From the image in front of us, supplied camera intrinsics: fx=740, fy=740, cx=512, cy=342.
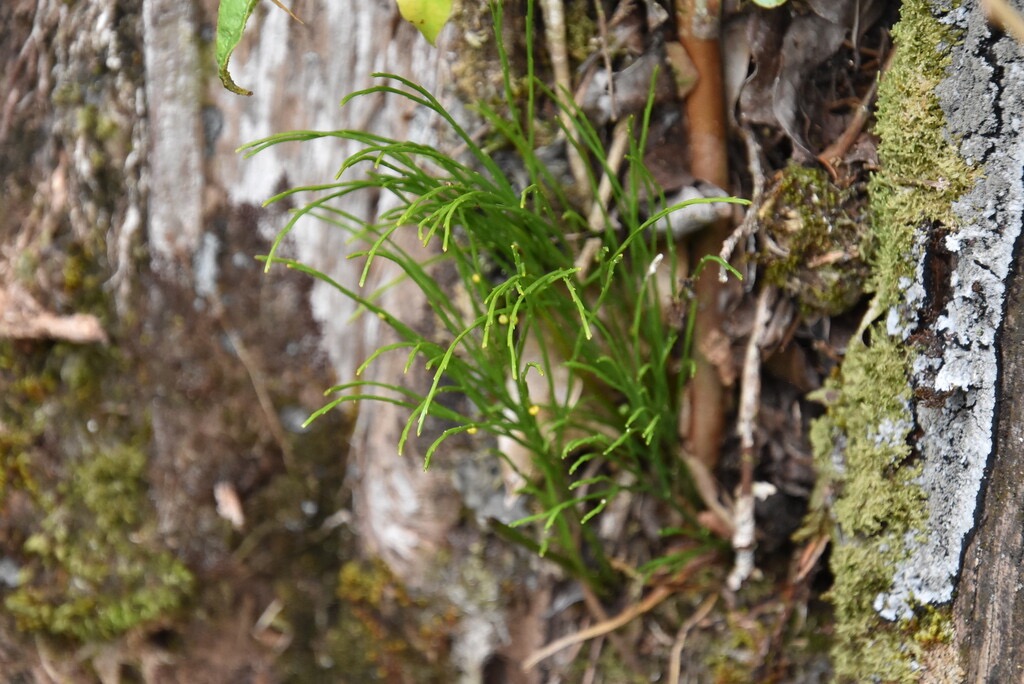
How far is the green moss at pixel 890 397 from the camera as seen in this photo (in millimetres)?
830

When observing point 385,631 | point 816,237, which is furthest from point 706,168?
point 385,631

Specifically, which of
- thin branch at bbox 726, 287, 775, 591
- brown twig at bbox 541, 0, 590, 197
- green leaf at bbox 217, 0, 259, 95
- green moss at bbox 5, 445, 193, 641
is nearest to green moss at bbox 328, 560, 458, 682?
green moss at bbox 5, 445, 193, 641

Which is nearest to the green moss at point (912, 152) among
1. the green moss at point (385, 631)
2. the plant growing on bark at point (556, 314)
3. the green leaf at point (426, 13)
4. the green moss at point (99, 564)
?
the plant growing on bark at point (556, 314)

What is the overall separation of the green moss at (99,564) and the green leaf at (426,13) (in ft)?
3.03

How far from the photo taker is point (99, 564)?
4.29 feet

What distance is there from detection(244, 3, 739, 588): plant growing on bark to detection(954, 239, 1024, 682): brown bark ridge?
0.34 meters

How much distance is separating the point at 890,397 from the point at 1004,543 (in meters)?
0.20

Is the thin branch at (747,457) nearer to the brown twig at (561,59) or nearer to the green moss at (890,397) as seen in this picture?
the green moss at (890,397)

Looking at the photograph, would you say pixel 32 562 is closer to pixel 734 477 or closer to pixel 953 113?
pixel 734 477

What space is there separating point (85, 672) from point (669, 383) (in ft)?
3.78

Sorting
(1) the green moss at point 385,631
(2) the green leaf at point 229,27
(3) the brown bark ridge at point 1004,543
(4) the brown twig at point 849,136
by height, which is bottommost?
(1) the green moss at point 385,631

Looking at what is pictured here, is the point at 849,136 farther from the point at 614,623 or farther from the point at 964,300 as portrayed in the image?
the point at 614,623

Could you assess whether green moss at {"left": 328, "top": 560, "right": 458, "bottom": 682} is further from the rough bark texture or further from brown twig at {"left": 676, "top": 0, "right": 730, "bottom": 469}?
brown twig at {"left": 676, "top": 0, "right": 730, "bottom": 469}

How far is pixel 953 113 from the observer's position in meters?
0.81
